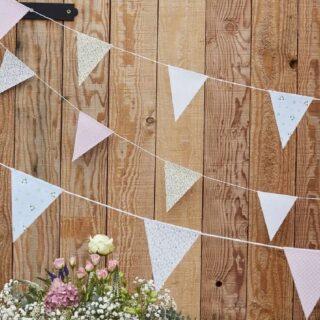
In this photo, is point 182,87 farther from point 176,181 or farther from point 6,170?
point 6,170

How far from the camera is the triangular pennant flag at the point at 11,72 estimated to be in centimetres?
223

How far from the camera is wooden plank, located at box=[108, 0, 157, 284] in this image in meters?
2.27

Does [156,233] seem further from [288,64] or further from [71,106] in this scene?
[288,64]

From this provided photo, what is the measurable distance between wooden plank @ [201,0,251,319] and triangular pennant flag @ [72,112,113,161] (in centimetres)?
33

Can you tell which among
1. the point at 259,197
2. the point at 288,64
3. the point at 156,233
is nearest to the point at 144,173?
the point at 156,233

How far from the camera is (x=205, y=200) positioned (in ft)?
7.48

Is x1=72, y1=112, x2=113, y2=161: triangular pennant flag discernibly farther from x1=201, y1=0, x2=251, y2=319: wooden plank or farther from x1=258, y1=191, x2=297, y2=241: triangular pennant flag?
x1=258, y1=191, x2=297, y2=241: triangular pennant flag

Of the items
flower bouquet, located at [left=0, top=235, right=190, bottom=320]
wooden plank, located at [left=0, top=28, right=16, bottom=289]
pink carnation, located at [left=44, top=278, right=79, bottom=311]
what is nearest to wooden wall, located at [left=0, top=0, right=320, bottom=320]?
wooden plank, located at [left=0, top=28, right=16, bottom=289]

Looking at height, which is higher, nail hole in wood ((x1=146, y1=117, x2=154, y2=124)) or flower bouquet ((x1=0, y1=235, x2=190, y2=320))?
nail hole in wood ((x1=146, y1=117, x2=154, y2=124))

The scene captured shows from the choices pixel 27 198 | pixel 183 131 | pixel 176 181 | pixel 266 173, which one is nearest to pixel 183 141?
pixel 183 131

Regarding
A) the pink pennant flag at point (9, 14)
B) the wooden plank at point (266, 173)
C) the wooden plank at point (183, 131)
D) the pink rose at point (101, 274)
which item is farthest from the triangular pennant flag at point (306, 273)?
the pink pennant flag at point (9, 14)

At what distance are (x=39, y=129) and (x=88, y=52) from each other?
286mm

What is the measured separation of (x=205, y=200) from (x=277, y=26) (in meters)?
0.60

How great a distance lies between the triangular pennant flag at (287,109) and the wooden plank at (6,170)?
0.82 meters
